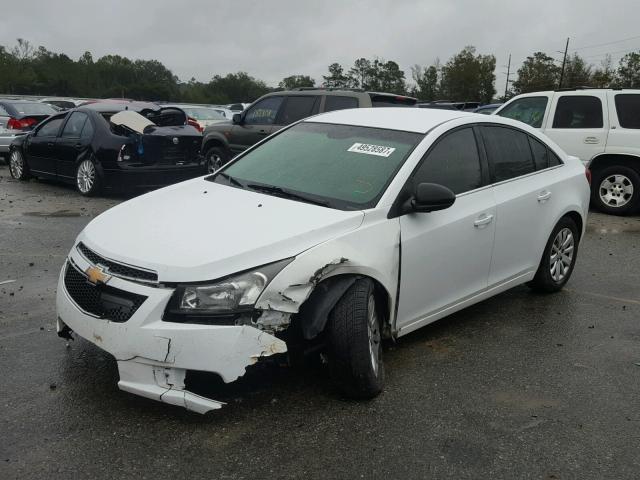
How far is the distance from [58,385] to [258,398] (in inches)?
46.1

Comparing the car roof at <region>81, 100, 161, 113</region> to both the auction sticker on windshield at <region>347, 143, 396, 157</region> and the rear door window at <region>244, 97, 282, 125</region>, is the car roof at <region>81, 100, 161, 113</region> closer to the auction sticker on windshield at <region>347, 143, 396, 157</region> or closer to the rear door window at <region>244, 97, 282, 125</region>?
the rear door window at <region>244, 97, 282, 125</region>

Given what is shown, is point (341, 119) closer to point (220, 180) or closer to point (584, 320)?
point (220, 180)

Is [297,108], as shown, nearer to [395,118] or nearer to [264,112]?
[264,112]

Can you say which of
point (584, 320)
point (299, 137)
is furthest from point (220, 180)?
point (584, 320)

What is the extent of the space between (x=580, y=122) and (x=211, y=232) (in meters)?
8.55

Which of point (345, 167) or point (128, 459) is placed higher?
point (345, 167)

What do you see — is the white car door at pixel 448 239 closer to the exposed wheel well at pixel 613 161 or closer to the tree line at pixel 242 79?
the exposed wheel well at pixel 613 161

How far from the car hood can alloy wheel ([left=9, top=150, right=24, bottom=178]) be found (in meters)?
9.43

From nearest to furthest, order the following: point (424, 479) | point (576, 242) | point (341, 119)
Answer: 1. point (424, 479)
2. point (341, 119)
3. point (576, 242)

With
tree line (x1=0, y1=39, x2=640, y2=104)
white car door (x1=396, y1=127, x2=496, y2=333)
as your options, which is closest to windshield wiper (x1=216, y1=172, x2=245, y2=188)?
white car door (x1=396, y1=127, x2=496, y2=333)

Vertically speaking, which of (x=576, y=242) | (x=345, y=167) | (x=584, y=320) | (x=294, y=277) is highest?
(x=345, y=167)

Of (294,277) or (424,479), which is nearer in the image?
(424,479)

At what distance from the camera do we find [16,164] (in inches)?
493

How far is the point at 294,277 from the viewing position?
3.26 metres
